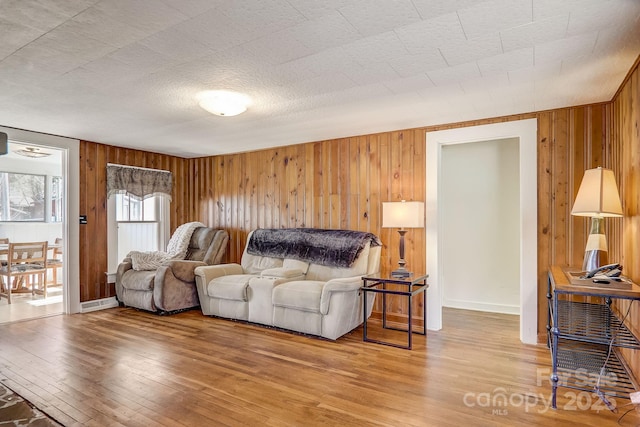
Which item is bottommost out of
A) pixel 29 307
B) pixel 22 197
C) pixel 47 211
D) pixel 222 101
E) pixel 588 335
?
pixel 29 307

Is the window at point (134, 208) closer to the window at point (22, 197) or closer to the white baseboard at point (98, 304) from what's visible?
the white baseboard at point (98, 304)

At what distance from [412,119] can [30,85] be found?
3.25 meters

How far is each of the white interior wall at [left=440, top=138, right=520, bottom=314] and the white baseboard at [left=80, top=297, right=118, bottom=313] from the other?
14.2 ft

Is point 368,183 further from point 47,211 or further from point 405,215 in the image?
point 47,211

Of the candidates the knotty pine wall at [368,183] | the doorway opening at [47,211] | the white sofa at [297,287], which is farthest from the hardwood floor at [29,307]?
the knotty pine wall at [368,183]

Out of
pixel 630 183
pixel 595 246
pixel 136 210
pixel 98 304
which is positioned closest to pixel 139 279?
pixel 98 304

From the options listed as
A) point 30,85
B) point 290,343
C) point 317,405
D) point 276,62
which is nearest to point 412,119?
point 276,62

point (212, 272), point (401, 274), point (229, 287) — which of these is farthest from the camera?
point (212, 272)

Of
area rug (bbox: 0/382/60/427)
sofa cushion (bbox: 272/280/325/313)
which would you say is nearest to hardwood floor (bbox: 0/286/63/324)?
area rug (bbox: 0/382/60/427)

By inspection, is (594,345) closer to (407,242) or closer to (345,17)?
(407,242)

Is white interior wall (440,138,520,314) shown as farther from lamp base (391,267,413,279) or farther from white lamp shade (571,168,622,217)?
white lamp shade (571,168,622,217)

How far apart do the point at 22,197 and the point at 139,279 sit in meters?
3.87

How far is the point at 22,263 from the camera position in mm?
5594

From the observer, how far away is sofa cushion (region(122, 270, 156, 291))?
4.47 metres
